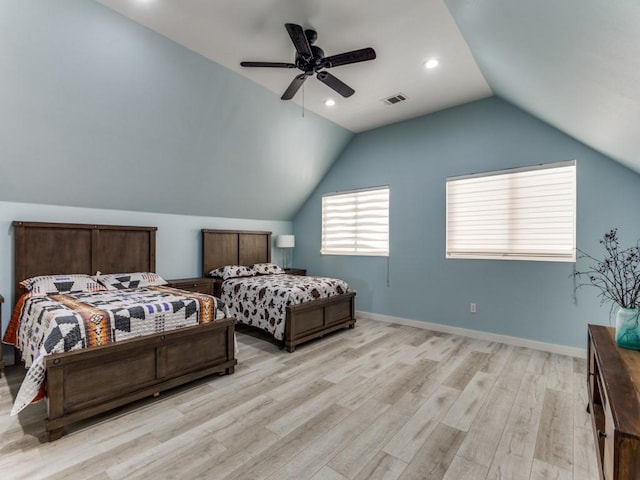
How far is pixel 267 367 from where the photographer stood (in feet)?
10.5

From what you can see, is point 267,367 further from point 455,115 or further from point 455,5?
point 455,115

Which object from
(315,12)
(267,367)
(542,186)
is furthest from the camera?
(542,186)

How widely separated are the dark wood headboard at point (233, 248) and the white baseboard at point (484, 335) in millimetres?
2033

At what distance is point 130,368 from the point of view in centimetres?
240

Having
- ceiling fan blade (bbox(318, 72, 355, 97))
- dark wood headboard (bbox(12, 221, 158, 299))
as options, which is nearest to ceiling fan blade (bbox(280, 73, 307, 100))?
ceiling fan blade (bbox(318, 72, 355, 97))

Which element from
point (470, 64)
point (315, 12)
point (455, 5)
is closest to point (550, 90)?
point (470, 64)

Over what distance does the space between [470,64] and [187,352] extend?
3.86 meters

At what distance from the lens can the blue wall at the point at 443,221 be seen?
340cm

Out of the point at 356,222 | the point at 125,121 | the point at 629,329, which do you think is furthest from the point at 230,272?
the point at 629,329

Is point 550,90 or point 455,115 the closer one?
point 550,90

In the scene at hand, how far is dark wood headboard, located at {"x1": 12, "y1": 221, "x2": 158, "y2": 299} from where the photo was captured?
3330 millimetres

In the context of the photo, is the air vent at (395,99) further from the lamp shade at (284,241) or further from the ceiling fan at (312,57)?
the lamp shade at (284,241)

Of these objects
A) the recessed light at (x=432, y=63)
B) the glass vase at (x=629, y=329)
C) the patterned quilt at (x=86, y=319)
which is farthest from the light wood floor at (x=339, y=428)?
the recessed light at (x=432, y=63)

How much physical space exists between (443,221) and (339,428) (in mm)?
3115
